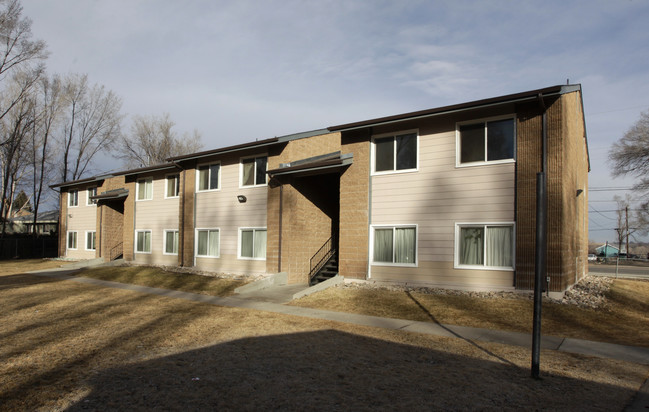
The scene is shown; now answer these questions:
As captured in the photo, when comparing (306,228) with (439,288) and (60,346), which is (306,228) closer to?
(439,288)

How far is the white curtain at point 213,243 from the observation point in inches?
811

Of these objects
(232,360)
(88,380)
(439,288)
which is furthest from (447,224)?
(88,380)

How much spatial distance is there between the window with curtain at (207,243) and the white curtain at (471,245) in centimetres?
1152

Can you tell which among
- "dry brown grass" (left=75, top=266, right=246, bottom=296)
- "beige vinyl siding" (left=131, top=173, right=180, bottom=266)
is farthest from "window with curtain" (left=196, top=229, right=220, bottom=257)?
"beige vinyl siding" (left=131, top=173, right=180, bottom=266)

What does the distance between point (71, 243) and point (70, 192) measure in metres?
3.79

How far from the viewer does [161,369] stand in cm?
636

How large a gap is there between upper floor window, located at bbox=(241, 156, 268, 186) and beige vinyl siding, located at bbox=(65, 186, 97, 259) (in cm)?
1564

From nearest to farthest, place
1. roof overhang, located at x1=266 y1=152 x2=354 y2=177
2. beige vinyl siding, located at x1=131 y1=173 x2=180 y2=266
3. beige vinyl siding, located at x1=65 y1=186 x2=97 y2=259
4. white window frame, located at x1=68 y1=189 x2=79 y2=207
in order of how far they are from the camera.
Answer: roof overhang, located at x1=266 y1=152 x2=354 y2=177
beige vinyl siding, located at x1=131 y1=173 x2=180 y2=266
beige vinyl siding, located at x1=65 y1=186 x2=97 y2=259
white window frame, located at x1=68 y1=189 x2=79 y2=207

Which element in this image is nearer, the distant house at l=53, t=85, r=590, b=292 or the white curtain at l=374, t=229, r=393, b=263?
the distant house at l=53, t=85, r=590, b=292

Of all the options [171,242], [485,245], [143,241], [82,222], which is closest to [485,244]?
[485,245]

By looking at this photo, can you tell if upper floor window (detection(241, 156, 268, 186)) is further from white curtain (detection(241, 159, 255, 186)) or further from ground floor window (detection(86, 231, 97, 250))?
ground floor window (detection(86, 231, 97, 250))

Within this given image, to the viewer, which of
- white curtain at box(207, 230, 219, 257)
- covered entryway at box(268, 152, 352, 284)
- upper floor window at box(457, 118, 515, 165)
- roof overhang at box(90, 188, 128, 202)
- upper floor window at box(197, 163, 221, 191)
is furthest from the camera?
roof overhang at box(90, 188, 128, 202)

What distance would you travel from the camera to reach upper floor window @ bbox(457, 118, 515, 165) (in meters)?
12.7

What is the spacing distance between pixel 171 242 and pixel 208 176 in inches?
182
